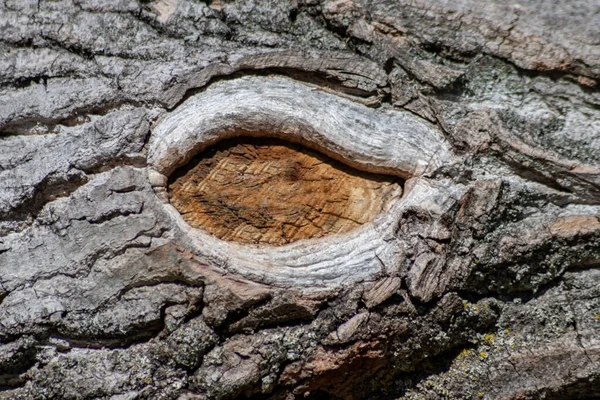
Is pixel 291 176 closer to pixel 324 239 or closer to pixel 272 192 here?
pixel 272 192

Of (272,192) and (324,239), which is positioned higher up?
(272,192)

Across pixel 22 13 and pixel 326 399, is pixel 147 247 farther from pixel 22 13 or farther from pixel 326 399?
pixel 22 13

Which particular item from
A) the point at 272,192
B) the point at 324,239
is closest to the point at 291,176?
the point at 272,192

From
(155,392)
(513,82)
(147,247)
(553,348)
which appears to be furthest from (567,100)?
(155,392)
